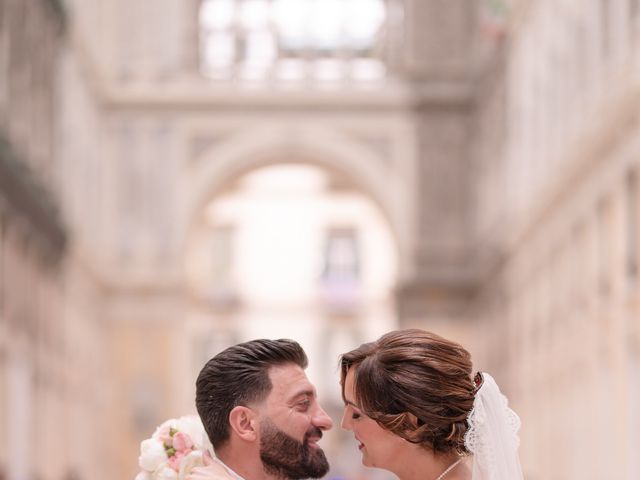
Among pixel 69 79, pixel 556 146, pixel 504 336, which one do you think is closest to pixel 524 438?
pixel 504 336

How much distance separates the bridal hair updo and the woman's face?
0.03 meters

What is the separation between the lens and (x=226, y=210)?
4931 cm

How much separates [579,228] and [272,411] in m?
20.1

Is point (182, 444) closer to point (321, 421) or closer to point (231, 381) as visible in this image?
point (231, 381)

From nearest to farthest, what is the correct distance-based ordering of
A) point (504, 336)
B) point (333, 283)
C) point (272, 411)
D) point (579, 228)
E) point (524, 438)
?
point (272, 411) < point (579, 228) < point (524, 438) < point (504, 336) < point (333, 283)

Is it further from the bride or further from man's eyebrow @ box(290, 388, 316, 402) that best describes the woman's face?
man's eyebrow @ box(290, 388, 316, 402)

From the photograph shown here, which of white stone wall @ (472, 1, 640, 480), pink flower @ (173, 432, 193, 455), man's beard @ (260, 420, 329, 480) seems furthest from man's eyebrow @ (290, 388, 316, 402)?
white stone wall @ (472, 1, 640, 480)

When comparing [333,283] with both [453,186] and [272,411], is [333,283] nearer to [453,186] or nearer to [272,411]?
[453,186]

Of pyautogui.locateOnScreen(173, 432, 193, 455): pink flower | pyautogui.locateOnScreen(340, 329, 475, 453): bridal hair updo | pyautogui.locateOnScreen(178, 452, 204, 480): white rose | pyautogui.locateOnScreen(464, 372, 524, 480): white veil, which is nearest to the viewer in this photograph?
pyautogui.locateOnScreen(340, 329, 475, 453): bridal hair updo

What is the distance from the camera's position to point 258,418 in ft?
13.6

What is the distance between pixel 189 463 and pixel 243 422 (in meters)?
0.28

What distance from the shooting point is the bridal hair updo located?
3865mm

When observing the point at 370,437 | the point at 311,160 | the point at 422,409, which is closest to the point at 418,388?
the point at 422,409

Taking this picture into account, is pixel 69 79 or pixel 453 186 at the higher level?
pixel 69 79
